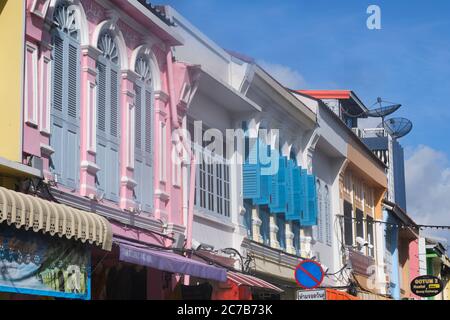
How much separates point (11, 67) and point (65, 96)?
142 centimetres

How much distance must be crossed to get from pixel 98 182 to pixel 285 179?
8.72 metres

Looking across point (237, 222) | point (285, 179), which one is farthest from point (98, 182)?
point (285, 179)

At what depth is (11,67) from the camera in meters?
15.4

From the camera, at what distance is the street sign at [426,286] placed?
3509 cm

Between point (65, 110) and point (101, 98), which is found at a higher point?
point (101, 98)

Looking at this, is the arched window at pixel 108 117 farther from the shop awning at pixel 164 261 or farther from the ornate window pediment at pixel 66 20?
the shop awning at pixel 164 261

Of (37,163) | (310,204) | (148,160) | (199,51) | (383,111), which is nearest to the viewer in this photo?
(37,163)

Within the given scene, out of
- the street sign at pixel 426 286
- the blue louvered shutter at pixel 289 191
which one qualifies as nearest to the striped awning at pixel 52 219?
the blue louvered shutter at pixel 289 191

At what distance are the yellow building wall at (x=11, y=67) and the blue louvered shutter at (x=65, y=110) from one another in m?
0.97

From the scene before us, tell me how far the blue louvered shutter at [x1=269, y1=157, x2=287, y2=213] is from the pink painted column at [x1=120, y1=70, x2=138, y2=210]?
6.79 meters

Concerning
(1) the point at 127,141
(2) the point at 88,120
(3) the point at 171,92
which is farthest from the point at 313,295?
(2) the point at 88,120

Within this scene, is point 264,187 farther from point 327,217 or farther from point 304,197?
point 327,217
